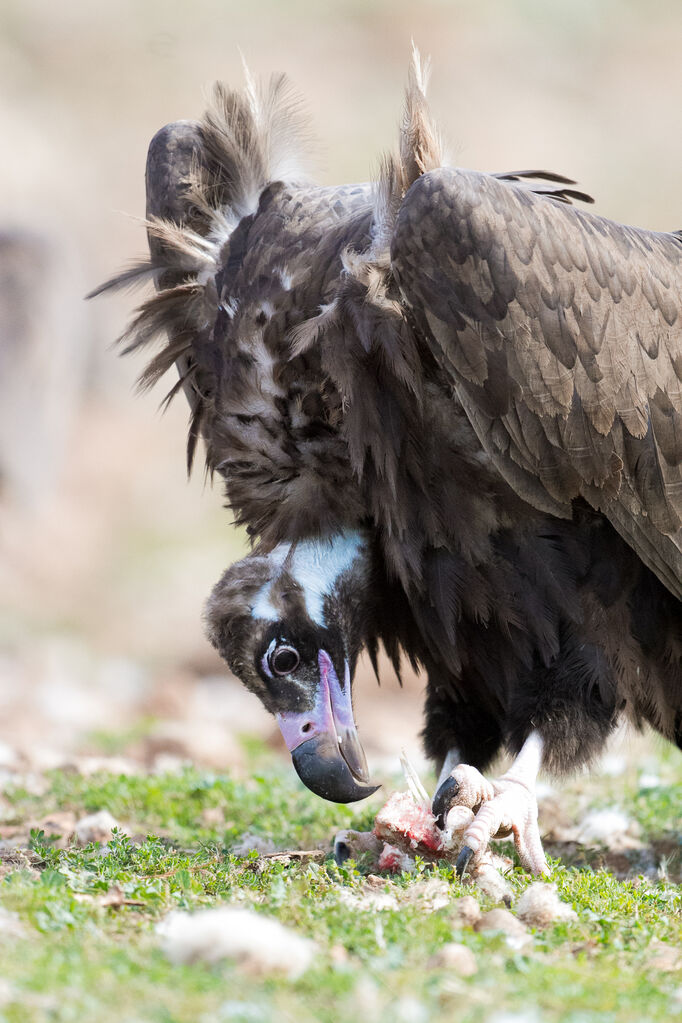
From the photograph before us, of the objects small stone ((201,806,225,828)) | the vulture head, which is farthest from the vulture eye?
small stone ((201,806,225,828))

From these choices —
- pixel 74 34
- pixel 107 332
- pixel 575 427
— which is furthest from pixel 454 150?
pixel 74 34

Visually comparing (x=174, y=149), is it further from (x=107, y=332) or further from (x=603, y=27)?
(x=603, y=27)

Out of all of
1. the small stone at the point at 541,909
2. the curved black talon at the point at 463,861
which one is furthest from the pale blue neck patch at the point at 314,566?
the small stone at the point at 541,909

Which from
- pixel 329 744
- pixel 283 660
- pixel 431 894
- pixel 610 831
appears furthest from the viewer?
pixel 610 831

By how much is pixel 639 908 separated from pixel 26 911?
1.83m

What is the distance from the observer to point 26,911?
Answer: 10.4ft

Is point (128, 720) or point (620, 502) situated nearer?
point (620, 502)

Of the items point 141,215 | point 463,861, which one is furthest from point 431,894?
point 141,215

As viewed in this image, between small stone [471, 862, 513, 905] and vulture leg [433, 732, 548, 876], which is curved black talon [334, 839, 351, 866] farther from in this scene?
small stone [471, 862, 513, 905]

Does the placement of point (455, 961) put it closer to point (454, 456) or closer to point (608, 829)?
point (454, 456)

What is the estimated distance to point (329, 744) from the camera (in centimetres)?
447

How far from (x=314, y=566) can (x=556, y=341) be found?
1235 mm

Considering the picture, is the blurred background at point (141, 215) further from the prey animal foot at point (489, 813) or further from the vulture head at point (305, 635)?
the prey animal foot at point (489, 813)

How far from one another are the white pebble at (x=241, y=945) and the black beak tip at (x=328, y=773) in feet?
5.20
